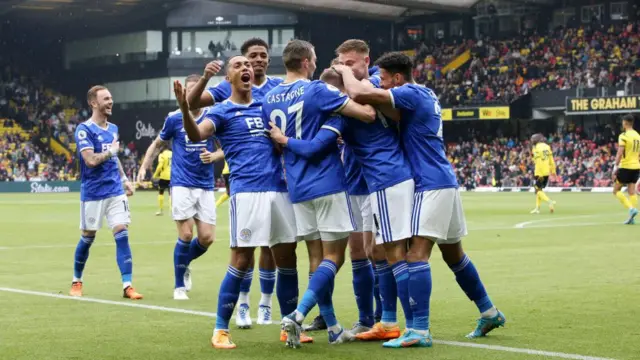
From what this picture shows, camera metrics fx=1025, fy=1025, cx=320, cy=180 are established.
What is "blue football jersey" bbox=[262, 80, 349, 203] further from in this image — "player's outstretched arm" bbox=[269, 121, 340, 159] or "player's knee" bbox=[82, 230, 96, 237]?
"player's knee" bbox=[82, 230, 96, 237]

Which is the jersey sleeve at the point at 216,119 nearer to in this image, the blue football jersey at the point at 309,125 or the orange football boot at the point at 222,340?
the blue football jersey at the point at 309,125

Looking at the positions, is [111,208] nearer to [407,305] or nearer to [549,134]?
[407,305]

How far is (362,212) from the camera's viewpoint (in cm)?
886

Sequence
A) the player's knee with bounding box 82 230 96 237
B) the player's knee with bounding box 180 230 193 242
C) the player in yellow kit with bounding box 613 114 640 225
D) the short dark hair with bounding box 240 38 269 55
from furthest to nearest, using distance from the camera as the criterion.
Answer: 1. the player in yellow kit with bounding box 613 114 640 225
2. the player's knee with bounding box 82 230 96 237
3. the player's knee with bounding box 180 230 193 242
4. the short dark hair with bounding box 240 38 269 55

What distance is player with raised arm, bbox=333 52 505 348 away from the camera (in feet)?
25.9

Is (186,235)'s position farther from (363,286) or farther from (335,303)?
(363,286)

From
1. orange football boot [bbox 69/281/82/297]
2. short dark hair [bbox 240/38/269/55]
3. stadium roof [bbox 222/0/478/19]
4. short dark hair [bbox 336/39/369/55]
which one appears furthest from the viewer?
stadium roof [bbox 222/0/478/19]

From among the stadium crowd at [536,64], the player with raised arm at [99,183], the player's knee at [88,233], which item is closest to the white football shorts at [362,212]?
the player with raised arm at [99,183]

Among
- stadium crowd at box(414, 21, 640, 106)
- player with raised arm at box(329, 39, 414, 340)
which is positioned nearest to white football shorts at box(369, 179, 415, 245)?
player with raised arm at box(329, 39, 414, 340)

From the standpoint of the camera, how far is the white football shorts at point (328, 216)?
8094mm

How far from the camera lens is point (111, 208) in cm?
1227

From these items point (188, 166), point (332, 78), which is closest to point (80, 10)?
point (188, 166)

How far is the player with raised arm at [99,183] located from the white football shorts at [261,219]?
4041 mm

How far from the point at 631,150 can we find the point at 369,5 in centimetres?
4066
